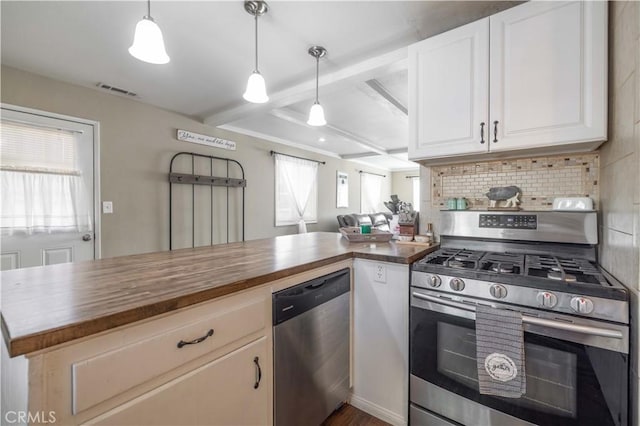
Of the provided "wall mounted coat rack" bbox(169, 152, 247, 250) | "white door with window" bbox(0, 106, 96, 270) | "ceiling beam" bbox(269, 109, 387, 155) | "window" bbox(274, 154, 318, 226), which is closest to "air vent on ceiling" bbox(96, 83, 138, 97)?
"white door with window" bbox(0, 106, 96, 270)

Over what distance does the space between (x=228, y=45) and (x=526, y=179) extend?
2.18 m

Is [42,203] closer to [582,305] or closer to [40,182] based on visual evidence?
[40,182]

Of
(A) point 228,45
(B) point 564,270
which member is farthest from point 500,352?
(A) point 228,45

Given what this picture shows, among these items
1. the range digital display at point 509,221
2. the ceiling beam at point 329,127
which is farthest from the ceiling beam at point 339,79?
the range digital display at point 509,221

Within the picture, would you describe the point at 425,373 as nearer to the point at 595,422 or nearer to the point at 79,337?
the point at 595,422

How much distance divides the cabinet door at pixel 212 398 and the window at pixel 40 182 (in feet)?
8.80

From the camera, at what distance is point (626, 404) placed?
942mm

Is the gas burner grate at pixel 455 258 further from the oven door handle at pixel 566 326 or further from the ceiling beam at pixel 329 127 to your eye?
the ceiling beam at pixel 329 127

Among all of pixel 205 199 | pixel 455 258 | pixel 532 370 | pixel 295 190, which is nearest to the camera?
pixel 532 370

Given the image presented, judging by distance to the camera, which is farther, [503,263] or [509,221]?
[509,221]

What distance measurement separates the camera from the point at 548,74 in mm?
1347

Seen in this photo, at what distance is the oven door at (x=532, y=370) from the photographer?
3.19 ft

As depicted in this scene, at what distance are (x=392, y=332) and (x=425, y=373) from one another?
0.23 metres

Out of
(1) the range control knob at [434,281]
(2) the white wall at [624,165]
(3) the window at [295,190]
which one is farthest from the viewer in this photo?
(3) the window at [295,190]
